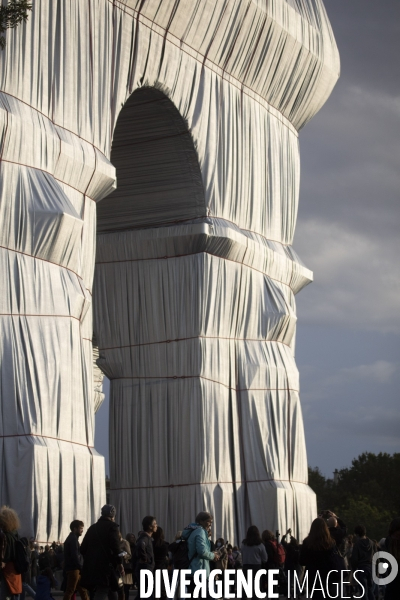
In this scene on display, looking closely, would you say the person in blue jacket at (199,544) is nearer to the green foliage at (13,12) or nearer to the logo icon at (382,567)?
the logo icon at (382,567)

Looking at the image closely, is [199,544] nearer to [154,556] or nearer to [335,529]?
[335,529]

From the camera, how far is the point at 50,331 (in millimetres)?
17594

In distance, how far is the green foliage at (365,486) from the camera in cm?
7488

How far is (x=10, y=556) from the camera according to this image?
31.1ft

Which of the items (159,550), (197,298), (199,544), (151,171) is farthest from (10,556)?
(151,171)

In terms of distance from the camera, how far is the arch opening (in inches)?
939

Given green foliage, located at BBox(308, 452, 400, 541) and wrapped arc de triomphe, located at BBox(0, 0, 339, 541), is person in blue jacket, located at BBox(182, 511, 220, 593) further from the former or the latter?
green foliage, located at BBox(308, 452, 400, 541)

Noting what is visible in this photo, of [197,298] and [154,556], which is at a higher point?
[197,298]

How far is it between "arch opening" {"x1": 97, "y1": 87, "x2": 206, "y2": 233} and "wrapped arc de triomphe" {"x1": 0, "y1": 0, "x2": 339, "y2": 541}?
1.4 inches

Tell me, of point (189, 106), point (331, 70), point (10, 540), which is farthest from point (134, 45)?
point (10, 540)

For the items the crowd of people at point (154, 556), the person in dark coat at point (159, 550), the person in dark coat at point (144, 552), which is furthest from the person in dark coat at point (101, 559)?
the person in dark coat at point (159, 550)

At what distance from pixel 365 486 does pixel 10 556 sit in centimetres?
6977

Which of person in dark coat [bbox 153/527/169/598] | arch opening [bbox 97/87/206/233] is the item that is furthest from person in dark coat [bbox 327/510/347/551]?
arch opening [bbox 97/87/206/233]

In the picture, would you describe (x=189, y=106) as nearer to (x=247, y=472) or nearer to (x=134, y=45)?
(x=134, y=45)
